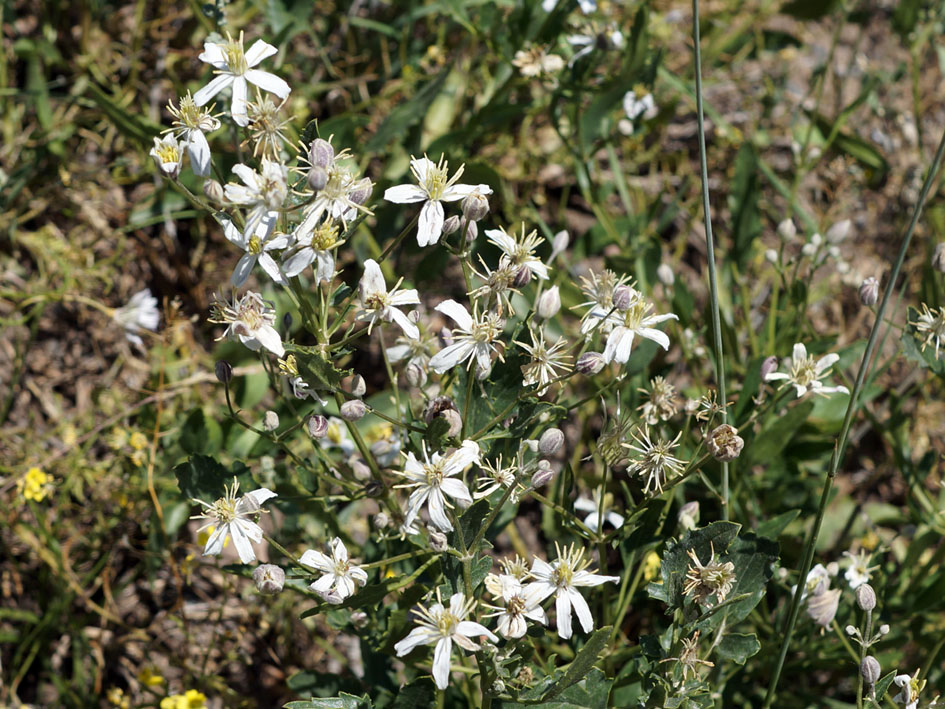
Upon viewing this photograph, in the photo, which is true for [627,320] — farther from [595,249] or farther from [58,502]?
[58,502]

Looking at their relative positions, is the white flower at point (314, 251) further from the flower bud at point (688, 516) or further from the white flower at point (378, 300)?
the flower bud at point (688, 516)

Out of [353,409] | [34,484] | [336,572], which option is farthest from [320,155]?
[34,484]

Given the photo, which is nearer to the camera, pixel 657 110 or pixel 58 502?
pixel 58 502

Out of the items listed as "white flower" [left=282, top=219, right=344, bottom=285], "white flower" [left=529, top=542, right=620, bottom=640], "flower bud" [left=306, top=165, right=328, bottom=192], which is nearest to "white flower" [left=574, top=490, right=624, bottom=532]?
"white flower" [left=529, top=542, right=620, bottom=640]

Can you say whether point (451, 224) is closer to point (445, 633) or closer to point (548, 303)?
point (548, 303)

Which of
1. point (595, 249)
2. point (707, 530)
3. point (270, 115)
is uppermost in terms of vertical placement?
point (270, 115)

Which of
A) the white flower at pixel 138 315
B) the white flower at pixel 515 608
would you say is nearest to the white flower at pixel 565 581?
the white flower at pixel 515 608

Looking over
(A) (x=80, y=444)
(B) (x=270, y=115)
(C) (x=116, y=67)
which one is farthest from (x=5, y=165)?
(B) (x=270, y=115)

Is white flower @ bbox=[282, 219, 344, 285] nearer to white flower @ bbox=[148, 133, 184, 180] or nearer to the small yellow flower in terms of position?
white flower @ bbox=[148, 133, 184, 180]
